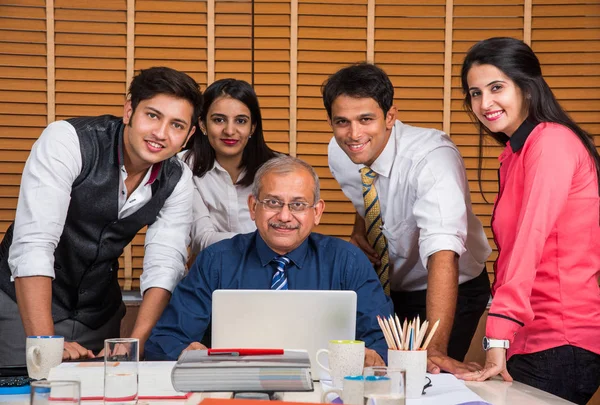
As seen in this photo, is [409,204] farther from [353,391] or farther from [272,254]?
[353,391]

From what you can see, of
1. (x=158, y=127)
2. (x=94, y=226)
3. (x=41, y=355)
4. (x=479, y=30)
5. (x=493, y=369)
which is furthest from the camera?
(x=479, y=30)

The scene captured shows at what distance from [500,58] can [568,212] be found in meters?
0.47

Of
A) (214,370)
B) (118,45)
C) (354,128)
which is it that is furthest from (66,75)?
(214,370)

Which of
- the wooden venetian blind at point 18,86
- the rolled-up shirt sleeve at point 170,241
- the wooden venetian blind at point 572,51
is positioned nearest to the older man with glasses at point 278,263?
the rolled-up shirt sleeve at point 170,241

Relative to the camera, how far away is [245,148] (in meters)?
3.03

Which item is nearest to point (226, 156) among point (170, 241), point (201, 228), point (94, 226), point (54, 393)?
point (201, 228)

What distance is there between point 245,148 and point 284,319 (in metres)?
1.38

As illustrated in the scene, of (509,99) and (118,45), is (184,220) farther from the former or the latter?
(118,45)

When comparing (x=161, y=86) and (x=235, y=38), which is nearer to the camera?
(x=161, y=86)

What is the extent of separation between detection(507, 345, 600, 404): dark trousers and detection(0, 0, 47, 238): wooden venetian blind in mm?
2790

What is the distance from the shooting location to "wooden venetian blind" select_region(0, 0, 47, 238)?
151 inches

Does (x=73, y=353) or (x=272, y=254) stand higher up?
(x=272, y=254)

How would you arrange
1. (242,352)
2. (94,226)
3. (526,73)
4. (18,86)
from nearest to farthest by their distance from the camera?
(242,352), (526,73), (94,226), (18,86)

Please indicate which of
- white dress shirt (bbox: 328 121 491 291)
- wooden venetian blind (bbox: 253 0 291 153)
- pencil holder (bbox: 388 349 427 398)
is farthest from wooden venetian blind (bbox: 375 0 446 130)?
pencil holder (bbox: 388 349 427 398)
